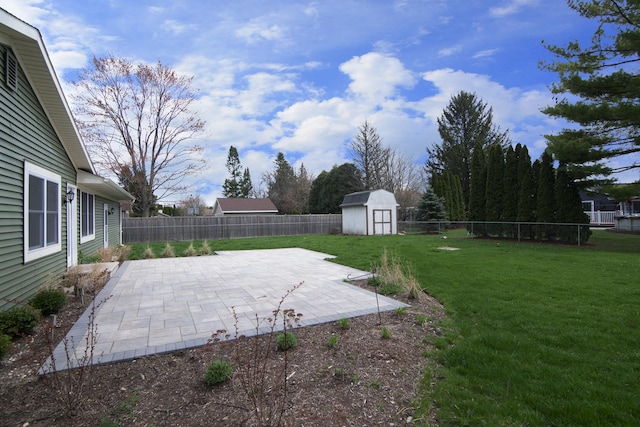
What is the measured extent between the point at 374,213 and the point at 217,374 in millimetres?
20230

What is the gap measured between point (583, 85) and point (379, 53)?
7512 millimetres

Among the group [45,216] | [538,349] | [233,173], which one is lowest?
[538,349]

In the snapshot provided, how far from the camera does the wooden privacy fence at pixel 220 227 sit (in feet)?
62.7

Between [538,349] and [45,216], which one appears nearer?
[538,349]

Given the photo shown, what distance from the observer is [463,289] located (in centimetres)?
618

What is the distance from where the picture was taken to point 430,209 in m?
25.3

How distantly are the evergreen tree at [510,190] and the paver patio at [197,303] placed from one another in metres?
11.4

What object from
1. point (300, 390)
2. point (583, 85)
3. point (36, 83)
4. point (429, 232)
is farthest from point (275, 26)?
point (429, 232)

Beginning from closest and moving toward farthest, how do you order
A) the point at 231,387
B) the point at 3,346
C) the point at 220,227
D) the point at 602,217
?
1. the point at 231,387
2. the point at 3,346
3. the point at 220,227
4. the point at 602,217

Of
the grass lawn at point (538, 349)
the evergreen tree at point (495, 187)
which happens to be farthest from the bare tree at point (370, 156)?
the grass lawn at point (538, 349)

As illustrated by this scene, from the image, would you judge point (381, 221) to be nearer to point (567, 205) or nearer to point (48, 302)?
point (567, 205)

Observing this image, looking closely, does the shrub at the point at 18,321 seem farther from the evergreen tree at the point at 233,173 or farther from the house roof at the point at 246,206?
the evergreen tree at the point at 233,173

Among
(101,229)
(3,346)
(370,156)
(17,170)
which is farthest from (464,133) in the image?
(3,346)

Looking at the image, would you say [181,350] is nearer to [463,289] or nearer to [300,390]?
[300,390]
